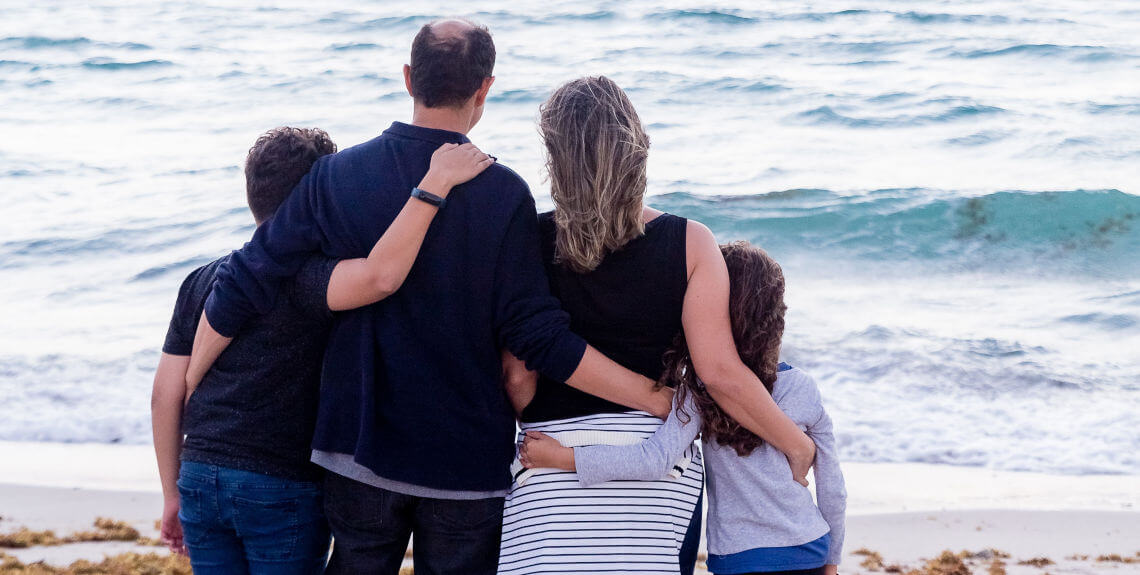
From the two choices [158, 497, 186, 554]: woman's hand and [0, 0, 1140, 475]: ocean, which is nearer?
[158, 497, 186, 554]: woman's hand

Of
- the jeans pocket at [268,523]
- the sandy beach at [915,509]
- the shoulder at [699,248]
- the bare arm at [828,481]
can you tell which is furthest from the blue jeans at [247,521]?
the sandy beach at [915,509]

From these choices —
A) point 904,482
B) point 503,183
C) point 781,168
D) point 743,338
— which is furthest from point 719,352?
point 781,168

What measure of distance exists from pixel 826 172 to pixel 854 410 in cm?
614

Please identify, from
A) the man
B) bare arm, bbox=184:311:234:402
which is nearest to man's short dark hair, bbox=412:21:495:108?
the man

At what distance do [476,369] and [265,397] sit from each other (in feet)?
1.53

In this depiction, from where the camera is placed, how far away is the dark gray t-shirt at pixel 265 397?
214cm

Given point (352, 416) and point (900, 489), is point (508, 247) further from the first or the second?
point (900, 489)

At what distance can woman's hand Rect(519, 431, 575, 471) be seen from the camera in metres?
2.08

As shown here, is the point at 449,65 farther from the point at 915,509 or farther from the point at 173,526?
the point at 915,509

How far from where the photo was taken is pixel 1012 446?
562 cm

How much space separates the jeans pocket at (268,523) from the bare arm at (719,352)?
88 cm

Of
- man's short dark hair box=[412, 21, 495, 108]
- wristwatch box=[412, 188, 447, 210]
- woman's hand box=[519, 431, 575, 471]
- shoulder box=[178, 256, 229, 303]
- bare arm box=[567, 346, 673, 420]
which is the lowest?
woman's hand box=[519, 431, 575, 471]

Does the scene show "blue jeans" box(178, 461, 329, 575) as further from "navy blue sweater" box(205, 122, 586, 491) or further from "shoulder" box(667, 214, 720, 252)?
"shoulder" box(667, 214, 720, 252)

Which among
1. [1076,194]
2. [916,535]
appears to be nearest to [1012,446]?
[916,535]
